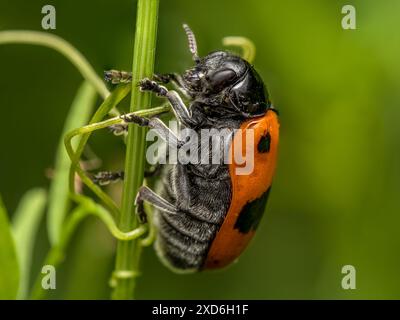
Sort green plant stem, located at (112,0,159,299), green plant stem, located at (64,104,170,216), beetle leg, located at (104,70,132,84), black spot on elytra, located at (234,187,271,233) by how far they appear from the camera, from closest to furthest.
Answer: green plant stem, located at (112,0,159,299) < green plant stem, located at (64,104,170,216) < beetle leg, located at (104,70,132,84) < black spot on elytra, located at (234,187,271,233)

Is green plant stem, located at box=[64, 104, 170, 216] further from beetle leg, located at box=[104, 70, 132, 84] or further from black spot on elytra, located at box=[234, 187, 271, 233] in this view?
black spot on elytra, located at box=[234, 187, 271, 233]

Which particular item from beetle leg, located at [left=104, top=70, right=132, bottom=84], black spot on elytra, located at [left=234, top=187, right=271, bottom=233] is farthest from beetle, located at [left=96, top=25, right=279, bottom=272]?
beetle leg, located at [left=104, top=70, right=132, bottom=84]

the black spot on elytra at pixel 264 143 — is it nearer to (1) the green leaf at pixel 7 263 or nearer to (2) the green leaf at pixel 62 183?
(2) the green leaf at pixel 62 183

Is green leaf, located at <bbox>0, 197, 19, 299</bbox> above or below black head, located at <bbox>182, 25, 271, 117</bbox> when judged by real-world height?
below

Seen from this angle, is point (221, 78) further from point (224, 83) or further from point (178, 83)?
point (178, 83)

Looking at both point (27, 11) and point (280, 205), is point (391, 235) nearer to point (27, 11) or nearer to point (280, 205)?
point (280, 205)
